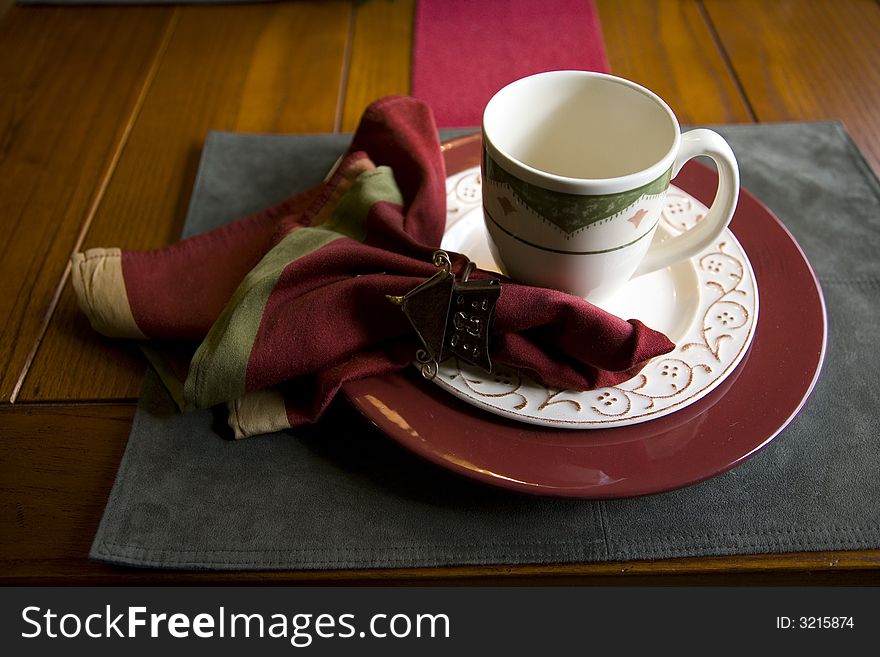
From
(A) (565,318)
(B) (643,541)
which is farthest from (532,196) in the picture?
(B) (643,541)

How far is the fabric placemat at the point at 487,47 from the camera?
0.62 m

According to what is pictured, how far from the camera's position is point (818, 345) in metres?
0.38

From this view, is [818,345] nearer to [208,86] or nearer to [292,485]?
[292,485]

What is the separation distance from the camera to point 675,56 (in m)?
0.66

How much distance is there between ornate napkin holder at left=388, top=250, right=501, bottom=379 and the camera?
1.14ft

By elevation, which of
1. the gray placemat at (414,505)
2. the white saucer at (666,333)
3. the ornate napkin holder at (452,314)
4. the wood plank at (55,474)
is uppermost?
the ornate napkin holder at (452,314)

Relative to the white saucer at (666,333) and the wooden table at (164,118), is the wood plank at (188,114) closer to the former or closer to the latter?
the wooden table at (164,118)

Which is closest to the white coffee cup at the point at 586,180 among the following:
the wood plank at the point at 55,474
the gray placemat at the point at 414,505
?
the gray placemat at the point at 414,505

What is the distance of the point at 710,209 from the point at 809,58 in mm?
391

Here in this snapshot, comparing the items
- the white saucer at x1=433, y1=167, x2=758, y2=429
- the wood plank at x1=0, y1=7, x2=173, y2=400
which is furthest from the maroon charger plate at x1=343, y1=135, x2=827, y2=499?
the wood plank at x1=0, y1=7, x2=173, y2=400

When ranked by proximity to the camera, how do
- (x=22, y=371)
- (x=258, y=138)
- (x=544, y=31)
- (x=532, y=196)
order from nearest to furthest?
(x=532, y=196)
(x=22, y=371)
(x=258, y=138)
(x=544, y=31)

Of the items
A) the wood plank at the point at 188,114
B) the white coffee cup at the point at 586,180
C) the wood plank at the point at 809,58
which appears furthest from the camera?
the wood plank at the point at 809,58

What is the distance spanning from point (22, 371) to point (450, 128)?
34 cm

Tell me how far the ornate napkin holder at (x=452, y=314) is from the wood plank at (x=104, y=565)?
10 cm
